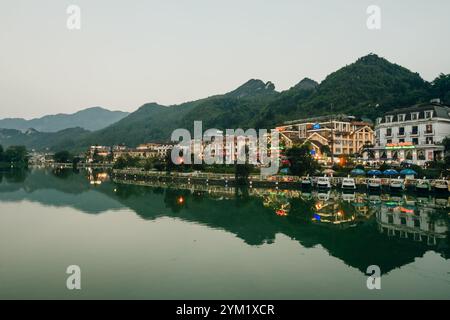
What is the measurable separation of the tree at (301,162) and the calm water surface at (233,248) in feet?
44.4

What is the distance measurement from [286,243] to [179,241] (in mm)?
8124

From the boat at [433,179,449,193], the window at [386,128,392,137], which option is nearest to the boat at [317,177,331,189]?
the boat at [433,179,449,193]

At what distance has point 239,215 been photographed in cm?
3975

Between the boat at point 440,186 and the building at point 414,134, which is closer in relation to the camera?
the boat at point 440,186

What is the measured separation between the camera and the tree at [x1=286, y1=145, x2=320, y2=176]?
61.1 metres

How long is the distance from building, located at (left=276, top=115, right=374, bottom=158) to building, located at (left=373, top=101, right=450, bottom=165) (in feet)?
44.2

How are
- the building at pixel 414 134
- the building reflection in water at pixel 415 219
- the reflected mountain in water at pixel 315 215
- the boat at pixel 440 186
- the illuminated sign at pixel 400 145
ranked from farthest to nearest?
the illuminated sign at pixel 400 145
the building at pixel 414 134
the boat at pixel 440 186
the building reflection in water at pixel 415 219
the reflected mountain in water at pixel 315 215

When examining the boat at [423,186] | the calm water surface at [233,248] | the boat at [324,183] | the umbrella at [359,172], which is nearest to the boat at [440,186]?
the boat at [423,186]

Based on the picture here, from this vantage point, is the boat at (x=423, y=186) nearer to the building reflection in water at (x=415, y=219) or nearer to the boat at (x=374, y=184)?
the building reflection in water at (x=415, y=219)

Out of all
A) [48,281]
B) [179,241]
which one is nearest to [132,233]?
[179,241]

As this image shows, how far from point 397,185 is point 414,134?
22283mm

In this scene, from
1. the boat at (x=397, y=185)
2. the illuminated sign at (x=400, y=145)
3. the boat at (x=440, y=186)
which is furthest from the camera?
the illuminated sign at (x=400, y=145)

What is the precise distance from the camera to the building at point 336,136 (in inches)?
3388

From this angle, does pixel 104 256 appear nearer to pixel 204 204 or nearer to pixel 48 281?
pixel 48 281
